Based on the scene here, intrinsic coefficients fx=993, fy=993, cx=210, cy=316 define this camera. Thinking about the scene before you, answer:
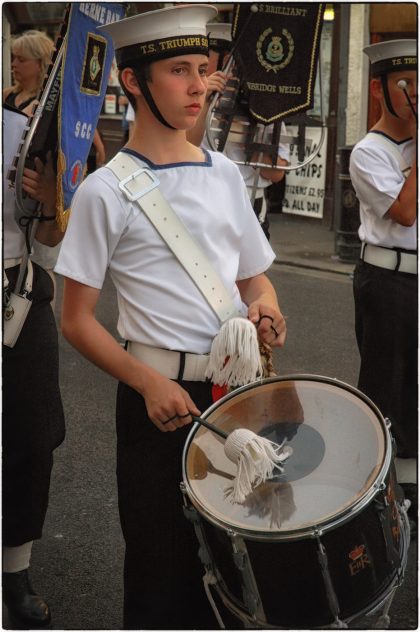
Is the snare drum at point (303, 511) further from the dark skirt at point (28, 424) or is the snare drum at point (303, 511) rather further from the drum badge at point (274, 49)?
the drum badge at point (274, 49)

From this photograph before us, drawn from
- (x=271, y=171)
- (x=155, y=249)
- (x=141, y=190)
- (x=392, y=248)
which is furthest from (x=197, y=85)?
(x=271, y=171)

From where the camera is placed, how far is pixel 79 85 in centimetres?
325

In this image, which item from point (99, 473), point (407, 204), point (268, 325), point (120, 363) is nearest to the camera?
point (120, 363)

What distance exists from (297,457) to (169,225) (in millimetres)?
688

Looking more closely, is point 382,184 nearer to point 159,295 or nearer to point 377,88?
point 377,88

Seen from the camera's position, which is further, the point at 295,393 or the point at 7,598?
the point at 7,598

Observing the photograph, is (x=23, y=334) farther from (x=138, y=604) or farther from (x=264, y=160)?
(x=264, y=160)

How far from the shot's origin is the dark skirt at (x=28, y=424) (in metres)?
3.41

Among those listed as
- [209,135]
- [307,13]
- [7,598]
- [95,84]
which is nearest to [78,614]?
[7,598]

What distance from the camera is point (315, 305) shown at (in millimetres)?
9000

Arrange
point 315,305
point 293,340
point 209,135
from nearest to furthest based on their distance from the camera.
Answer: point 209,135, point 293,340, point 315,305

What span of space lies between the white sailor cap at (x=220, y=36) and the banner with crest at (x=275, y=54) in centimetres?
23

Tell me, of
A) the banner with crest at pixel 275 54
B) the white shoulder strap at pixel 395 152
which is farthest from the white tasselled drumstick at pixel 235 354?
the banner with crest at pixel 275 54

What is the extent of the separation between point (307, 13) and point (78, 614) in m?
3.72
